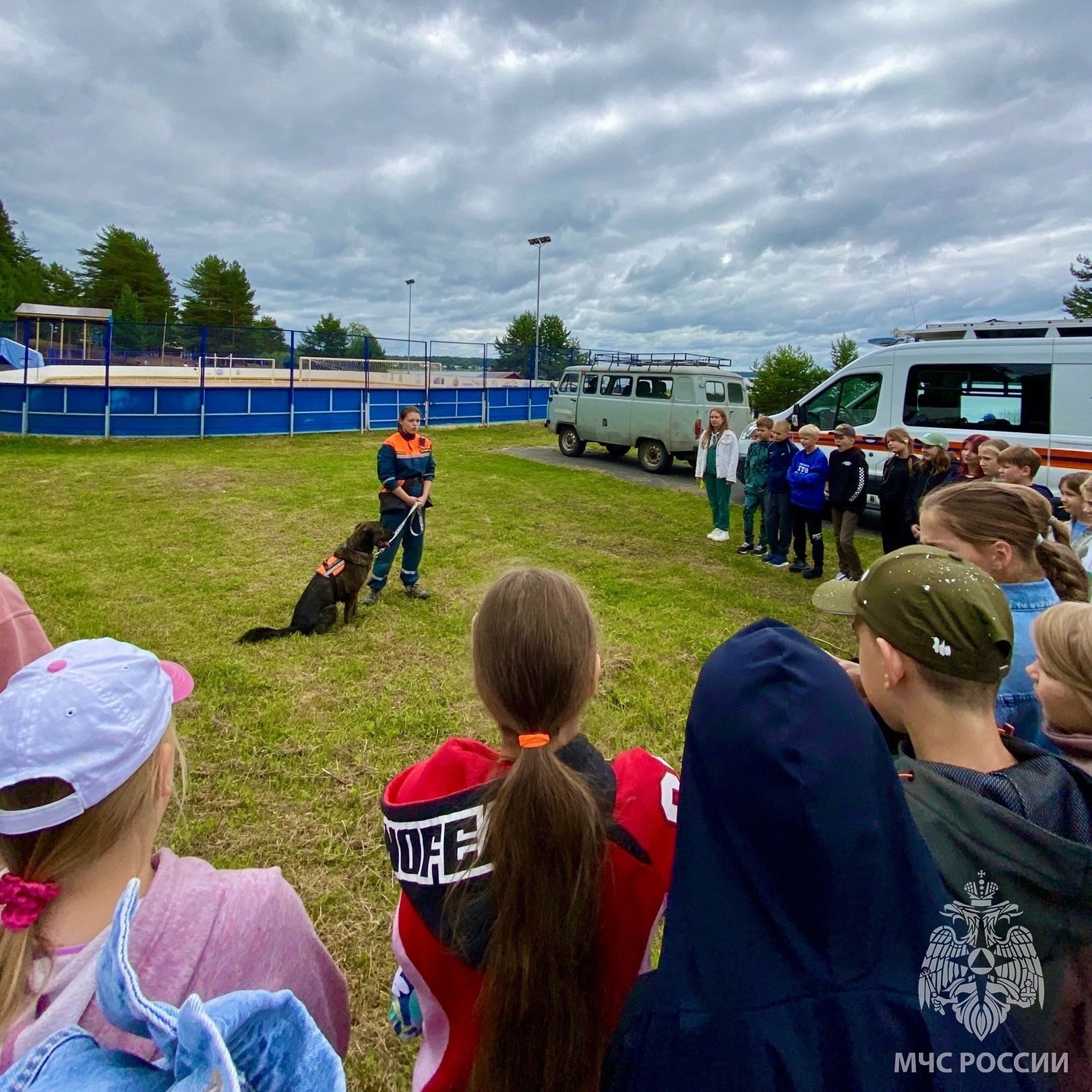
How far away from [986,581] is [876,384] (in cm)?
971

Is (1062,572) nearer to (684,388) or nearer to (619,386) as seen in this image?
(684,388)

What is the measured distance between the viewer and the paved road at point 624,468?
13.7 m

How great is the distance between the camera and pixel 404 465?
6285 mm

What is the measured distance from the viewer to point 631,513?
1109cm

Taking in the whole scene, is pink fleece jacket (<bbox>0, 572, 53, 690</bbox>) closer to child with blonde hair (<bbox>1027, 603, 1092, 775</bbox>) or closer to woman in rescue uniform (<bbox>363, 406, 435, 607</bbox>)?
child with blonde hair (<bbox>1027, 603, 1092, 775</bbox>)

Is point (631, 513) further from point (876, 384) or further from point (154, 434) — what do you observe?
point (154, 434)

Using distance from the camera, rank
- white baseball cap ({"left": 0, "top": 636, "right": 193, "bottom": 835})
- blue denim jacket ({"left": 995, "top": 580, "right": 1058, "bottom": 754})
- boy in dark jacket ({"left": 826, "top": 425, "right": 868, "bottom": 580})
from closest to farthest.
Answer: white baseball cap ({"left": 0, "top": 636, "right": 193, "bottom": 835}) → blue denim jacket ({"left": 995, "top": 580, "right": 1058, "bottom": 754}) → boy in dark jacket ({"left": 826, "top": 425, "right": 868, "bottom": 580})

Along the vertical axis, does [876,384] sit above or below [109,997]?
above

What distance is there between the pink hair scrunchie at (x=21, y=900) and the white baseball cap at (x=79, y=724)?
0.25 feet

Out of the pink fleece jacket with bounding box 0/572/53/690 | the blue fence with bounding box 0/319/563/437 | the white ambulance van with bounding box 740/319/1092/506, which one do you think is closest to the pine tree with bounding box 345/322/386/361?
the blue fence with bounding box 0/319/563/437

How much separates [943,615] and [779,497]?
23.0ft

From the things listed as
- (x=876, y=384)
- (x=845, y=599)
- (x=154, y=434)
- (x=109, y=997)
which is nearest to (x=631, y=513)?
(x=876, y=384)

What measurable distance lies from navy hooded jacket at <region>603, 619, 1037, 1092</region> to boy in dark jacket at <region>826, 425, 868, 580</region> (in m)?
6.94

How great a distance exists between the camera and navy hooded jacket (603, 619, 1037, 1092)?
0.80 m
